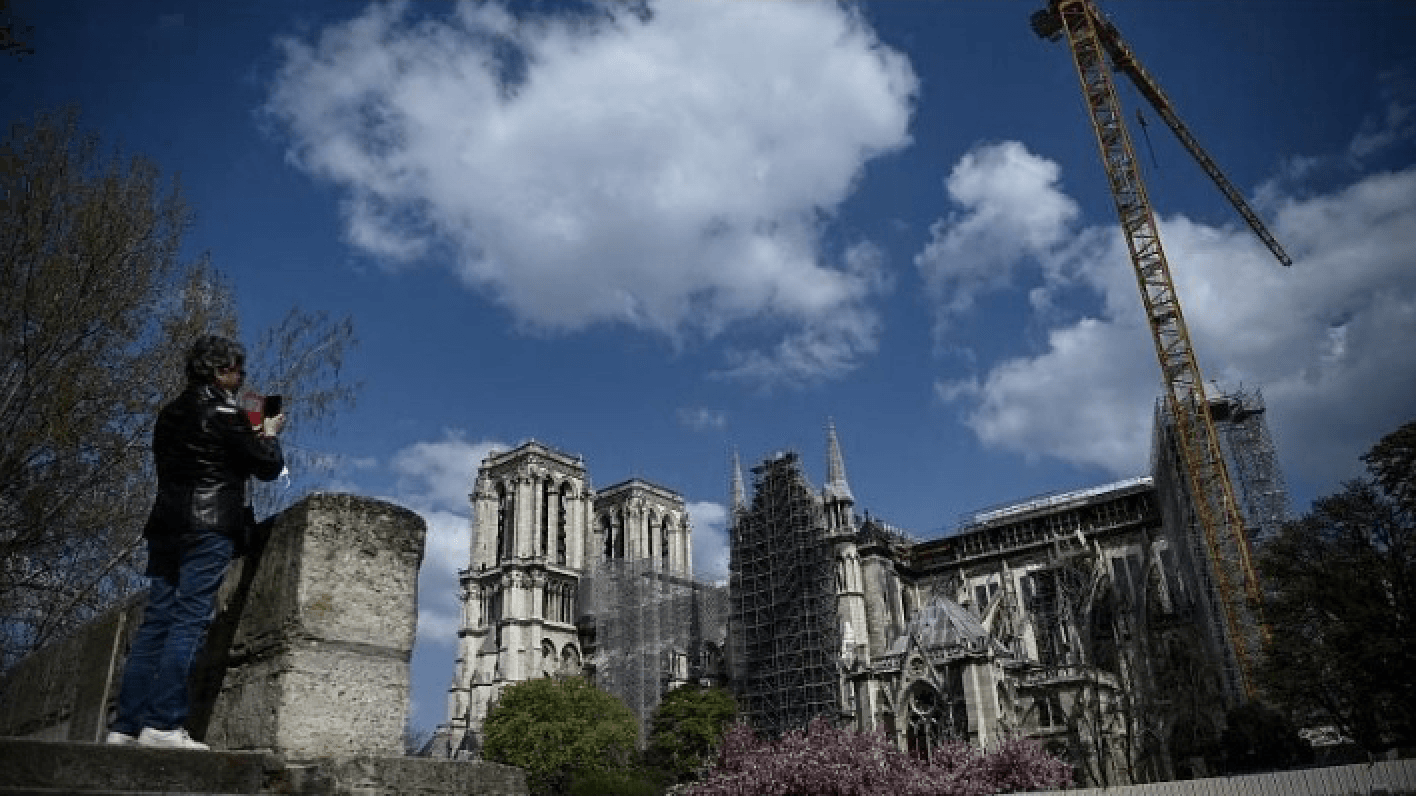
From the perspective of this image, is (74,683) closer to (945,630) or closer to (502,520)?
(945,630)

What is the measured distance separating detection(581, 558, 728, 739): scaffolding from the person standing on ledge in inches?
2110

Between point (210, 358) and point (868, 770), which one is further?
point (868, 770)

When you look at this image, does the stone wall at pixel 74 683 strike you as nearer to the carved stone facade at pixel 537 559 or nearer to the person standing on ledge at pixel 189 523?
the person standing on ledge at pixel 189 523

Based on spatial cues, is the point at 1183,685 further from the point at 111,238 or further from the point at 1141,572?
the point at 111,238

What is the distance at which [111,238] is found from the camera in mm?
11555

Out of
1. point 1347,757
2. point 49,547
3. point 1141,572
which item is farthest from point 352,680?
point 1141,572

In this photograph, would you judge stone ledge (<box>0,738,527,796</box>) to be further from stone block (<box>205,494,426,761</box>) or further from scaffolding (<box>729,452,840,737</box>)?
scaffolding (<box>729,452,840,737</box>)

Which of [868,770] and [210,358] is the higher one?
[210,358]

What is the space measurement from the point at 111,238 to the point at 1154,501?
50.4m

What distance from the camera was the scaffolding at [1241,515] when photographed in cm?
3750

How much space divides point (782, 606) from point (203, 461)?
4841cm

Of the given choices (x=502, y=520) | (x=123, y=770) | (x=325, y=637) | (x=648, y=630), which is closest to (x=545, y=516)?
(x=502, y=520)

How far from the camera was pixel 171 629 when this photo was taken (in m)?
3.89

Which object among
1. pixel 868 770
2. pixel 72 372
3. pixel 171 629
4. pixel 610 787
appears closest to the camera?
pixel 171 629
